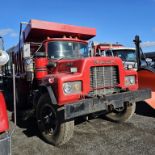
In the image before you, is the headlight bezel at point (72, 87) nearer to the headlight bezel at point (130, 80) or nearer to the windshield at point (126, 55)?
the headlight bezel at point (130, 80)

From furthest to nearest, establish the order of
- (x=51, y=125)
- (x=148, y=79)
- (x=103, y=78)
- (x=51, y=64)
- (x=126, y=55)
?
(x=126, y=55) < (x=148, y=79) < (x=51, y=64) < (x=103, y=78) < (x=51, y=125)

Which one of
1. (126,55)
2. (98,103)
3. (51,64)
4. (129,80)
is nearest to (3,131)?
(98,103)

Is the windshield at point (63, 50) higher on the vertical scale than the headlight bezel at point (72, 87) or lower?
higher

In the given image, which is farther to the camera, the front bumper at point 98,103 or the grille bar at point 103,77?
the grille bar at point 103,77

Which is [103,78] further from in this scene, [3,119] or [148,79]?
[3,119]

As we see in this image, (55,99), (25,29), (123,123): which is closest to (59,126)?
(55,99)

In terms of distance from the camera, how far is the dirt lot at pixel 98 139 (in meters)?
5.36

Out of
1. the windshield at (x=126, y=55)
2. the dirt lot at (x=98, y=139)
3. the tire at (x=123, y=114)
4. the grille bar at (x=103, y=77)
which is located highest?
the windshield at (x=126, y=55)

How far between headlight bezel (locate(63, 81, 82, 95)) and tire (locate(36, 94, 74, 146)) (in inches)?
20.8

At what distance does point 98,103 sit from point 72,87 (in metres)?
0.65

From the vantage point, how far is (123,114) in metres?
7.36

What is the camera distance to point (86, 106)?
17.3ft

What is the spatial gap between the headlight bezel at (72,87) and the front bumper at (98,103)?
0.39m

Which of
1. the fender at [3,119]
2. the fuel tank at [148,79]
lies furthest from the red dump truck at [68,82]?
the fender at [3,119]
